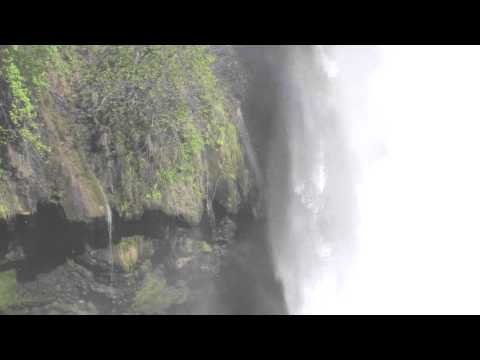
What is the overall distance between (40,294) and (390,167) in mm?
17768

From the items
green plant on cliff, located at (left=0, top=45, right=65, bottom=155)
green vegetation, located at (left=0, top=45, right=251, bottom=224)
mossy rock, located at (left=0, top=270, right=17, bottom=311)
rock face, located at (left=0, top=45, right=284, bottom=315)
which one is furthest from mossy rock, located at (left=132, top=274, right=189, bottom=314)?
green plant on cliff, located at (left=0, top=45, right=65, bottom=155)

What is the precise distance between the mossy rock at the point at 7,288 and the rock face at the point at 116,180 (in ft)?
0.08

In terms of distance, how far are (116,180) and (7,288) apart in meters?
3.49

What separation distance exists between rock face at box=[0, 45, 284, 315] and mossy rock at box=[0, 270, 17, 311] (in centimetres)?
2

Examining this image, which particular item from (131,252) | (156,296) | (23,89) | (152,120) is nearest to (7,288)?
(131,252)

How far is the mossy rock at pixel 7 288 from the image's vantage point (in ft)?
31.8

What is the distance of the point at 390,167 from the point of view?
22.2 m

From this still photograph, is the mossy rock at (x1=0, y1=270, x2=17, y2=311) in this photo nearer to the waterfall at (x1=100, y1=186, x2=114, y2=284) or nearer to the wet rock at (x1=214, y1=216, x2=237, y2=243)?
the waterfall at (x1=100, y1=186, x2=114, y2=284)

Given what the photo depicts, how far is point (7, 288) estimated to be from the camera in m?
9.77

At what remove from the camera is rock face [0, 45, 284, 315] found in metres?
9.75

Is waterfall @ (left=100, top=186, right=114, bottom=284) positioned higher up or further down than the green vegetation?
further down

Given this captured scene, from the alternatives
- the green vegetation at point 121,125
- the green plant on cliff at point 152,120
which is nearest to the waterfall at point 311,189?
the green vegetation at point 121,125

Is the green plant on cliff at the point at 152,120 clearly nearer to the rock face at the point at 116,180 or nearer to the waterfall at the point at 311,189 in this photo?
the rock face at the point at 116,180

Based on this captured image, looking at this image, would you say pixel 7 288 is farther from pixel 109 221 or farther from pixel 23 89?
pixel 23 89
